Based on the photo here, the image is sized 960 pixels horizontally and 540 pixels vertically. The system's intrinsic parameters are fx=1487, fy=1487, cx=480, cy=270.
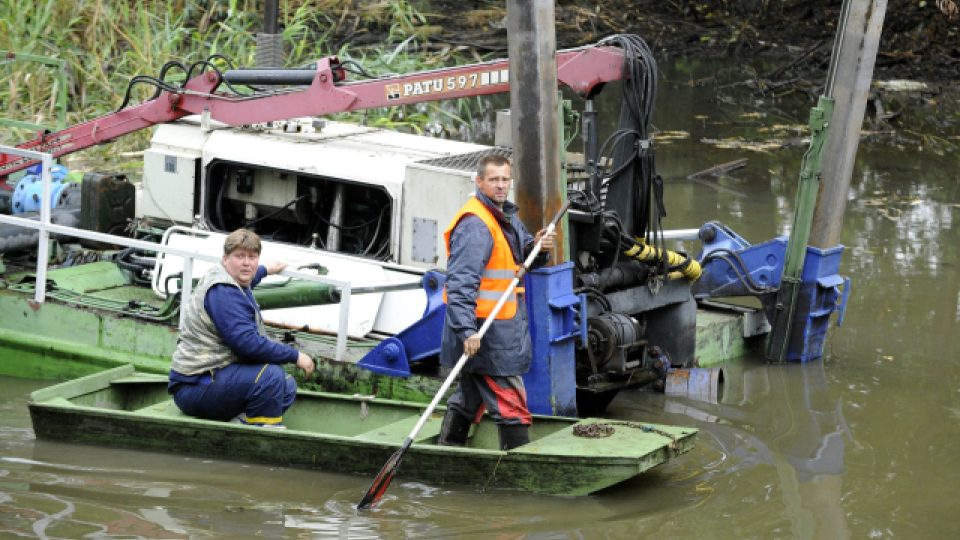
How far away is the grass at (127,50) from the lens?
16656 mm

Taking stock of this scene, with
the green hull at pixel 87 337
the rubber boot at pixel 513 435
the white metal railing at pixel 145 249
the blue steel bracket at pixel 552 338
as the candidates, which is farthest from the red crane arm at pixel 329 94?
the rubber boot at pixel 513 435

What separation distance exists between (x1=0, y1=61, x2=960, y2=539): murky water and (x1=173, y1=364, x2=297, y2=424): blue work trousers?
12.0 inches

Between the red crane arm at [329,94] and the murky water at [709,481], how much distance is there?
85.1 inches

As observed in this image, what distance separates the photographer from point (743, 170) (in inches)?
680

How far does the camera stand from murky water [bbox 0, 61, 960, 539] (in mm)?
7562

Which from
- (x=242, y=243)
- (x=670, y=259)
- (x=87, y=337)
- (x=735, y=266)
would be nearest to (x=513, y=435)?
(x=242, y=243)

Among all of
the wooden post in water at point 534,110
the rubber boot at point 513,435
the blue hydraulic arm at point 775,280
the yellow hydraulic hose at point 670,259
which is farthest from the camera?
the blue hydraulic arm at point 775,280

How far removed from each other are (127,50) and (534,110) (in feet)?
35.2

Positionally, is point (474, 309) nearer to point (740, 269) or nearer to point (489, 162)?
point (489, 162)

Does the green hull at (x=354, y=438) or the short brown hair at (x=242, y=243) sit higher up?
the short brown hair at (x=242, y=243)

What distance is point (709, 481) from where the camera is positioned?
832cm

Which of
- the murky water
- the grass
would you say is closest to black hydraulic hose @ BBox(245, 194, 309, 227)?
the murky water

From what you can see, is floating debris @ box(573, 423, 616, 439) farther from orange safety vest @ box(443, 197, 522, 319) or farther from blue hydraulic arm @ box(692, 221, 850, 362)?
blue hydraulic arm @ box(692, 221, 850, 362)

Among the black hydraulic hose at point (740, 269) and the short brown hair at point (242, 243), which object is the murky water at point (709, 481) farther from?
the short brown hair at point (242, 243)
